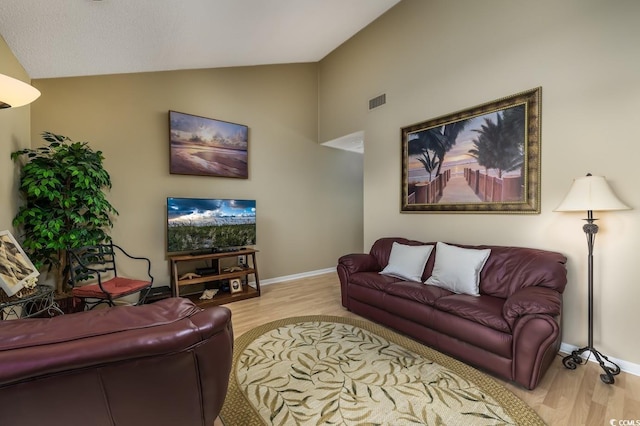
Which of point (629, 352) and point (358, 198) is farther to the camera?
point (358, 198)

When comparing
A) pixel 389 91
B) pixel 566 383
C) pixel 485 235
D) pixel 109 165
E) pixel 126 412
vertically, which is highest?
pixel 389 91

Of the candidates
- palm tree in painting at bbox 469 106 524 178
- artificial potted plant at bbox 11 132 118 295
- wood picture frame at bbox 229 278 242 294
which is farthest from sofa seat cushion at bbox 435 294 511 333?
artificial potted plant at bbox 11 132 118 295

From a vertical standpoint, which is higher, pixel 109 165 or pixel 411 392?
pixel 109 165

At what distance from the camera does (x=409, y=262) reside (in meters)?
3.08

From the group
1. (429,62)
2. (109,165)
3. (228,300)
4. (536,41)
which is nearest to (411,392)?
(228,300)

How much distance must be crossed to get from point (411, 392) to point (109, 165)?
4.00 m

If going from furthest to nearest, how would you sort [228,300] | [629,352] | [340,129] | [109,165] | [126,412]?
[340,129] < [228,300] < [109,165] < [629,352] < [126,412]

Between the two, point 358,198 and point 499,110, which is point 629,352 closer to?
point 499,110

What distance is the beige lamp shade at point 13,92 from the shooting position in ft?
5.33

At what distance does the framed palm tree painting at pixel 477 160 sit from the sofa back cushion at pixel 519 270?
1.43ft

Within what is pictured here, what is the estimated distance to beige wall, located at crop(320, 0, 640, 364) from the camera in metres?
2.17

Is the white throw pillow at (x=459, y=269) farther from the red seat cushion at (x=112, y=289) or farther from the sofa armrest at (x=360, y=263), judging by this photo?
the red seat cushion at (x=112, y=289)

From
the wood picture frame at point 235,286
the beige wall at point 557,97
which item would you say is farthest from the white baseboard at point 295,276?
the beige wall at point 557,97

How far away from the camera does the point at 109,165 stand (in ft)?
11.1
